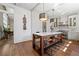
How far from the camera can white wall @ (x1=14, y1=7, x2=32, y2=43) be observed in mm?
1849

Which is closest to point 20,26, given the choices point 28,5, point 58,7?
point 28,5

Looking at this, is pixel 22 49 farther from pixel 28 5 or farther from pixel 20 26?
pixel 28 5

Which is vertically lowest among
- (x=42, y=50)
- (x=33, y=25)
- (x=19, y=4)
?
(x=42, y=50)

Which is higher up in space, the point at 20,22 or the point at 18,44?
the point at 20,22

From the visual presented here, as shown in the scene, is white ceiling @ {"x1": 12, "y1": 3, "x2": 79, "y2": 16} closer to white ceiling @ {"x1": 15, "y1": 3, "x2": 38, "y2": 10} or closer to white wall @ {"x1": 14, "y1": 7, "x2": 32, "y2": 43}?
white ceiling @ {"x1": 15, "y1": 3, "x2": 38, "y2": 10}

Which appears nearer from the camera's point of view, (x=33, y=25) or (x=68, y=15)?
(x=68, y=15)

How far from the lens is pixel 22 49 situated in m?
1.84

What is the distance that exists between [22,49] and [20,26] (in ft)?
1.69

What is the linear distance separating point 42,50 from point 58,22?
2.31 feet

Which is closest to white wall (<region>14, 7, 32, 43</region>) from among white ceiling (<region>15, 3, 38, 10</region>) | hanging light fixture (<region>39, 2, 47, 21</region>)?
white ceiling (<region>15, 3, 38, 10</region>)

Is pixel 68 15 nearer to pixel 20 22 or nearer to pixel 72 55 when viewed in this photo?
pixel 72 55

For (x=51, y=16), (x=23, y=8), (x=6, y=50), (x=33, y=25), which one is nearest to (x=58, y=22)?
(x=51, y=16)

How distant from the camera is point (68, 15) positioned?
1779 millimetres

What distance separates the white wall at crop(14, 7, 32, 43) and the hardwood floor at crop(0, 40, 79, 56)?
121mm
